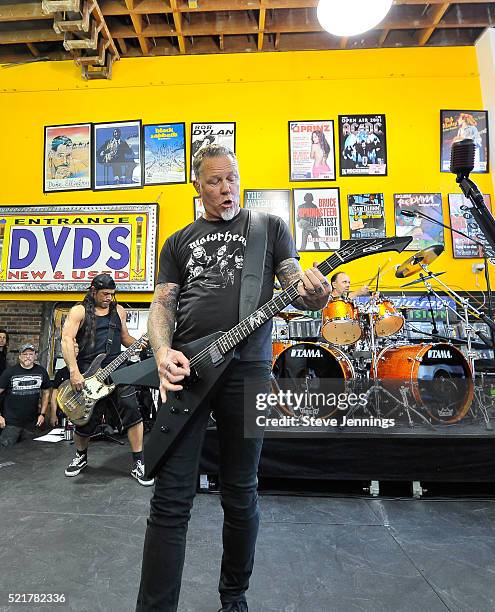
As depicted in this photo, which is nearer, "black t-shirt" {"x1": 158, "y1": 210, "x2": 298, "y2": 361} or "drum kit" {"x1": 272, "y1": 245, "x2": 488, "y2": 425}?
"black t-shirt" {"x1": 158, "y1": 210, "x2": 298, "y2": 361}

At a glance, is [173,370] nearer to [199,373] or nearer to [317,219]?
[199,373]

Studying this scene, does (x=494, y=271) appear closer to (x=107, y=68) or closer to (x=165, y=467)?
(x=165, y=467)

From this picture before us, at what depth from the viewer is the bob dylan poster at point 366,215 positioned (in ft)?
17.4

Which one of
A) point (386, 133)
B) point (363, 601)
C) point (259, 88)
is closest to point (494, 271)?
point (386, 133)

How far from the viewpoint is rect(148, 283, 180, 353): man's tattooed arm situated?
4.86 ft

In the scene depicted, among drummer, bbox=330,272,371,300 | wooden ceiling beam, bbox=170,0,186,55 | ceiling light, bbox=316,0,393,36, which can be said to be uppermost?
wooden ceiling beam, bbox=170,0,186,55

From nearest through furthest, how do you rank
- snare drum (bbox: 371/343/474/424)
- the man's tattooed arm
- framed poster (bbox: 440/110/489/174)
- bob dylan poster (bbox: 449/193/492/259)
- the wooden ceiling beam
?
the man's tattooed arm, snare drum (bbox: 371/343/474/424), the wooden ceiling beam, bob dylan poster (bbox: 449/193/492/259), framed poster (bbox: 440/110/489/174)

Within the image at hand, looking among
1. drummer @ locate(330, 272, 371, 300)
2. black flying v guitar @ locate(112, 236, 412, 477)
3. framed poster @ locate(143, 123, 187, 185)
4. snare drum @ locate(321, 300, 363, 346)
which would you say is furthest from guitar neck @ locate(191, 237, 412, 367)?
framed poster @ locate(143, 123, 187, 185)

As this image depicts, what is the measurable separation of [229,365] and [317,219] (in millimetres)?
4392

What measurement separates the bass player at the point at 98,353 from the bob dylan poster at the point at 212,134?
321 centimetres

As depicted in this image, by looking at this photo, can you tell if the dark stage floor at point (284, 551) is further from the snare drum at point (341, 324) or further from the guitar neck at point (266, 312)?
the snare drum at point (341, 324)

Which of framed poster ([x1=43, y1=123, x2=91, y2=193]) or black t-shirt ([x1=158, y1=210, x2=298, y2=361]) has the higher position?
framed poster ([x1=43, y1=123, x2=91, y2=193])

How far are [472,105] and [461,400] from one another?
4521 millimetres

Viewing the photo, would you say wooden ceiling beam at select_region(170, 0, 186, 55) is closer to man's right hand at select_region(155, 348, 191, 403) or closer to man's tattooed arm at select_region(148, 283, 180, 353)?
man's tattooed arm at select_region(148, 283, 180, 353)
